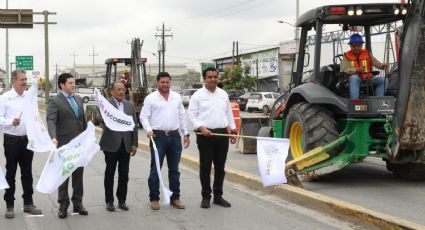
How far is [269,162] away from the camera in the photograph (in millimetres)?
7992

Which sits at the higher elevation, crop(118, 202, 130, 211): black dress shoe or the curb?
the curb

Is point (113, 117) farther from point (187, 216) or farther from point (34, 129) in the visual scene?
point (187, 216)

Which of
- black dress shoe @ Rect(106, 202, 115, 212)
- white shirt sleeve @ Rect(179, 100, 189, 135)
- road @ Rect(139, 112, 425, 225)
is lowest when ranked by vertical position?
black dress shoe @ Rect(106, 202, 115, 212)

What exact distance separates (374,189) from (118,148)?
3980mm

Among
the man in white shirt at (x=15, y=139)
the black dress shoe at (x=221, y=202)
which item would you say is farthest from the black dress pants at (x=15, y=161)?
the black dress shoe at (x=221, y=202)

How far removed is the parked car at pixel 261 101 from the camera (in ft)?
125

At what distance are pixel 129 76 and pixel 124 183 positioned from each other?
18.1m

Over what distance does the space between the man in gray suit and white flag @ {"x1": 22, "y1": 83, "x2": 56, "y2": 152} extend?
0.72 metres

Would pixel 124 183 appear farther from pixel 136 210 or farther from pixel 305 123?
pixel 305 123

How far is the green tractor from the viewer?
299 inches

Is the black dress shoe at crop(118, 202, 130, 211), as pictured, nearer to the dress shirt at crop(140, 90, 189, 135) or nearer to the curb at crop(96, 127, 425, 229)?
the dress shirt at crop(140, 90, 189, 135)

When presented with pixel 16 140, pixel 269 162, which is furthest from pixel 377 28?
pixel 16 140

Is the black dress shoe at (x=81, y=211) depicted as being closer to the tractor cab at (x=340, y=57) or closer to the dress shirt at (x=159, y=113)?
the dress shirt at (x=159, y=113)

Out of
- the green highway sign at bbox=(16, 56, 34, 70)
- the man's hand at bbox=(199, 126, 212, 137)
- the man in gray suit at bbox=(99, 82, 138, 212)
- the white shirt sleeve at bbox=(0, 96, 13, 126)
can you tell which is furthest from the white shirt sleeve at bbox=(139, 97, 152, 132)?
the green highway sign at bbox=(16, 56, 34, 70)
